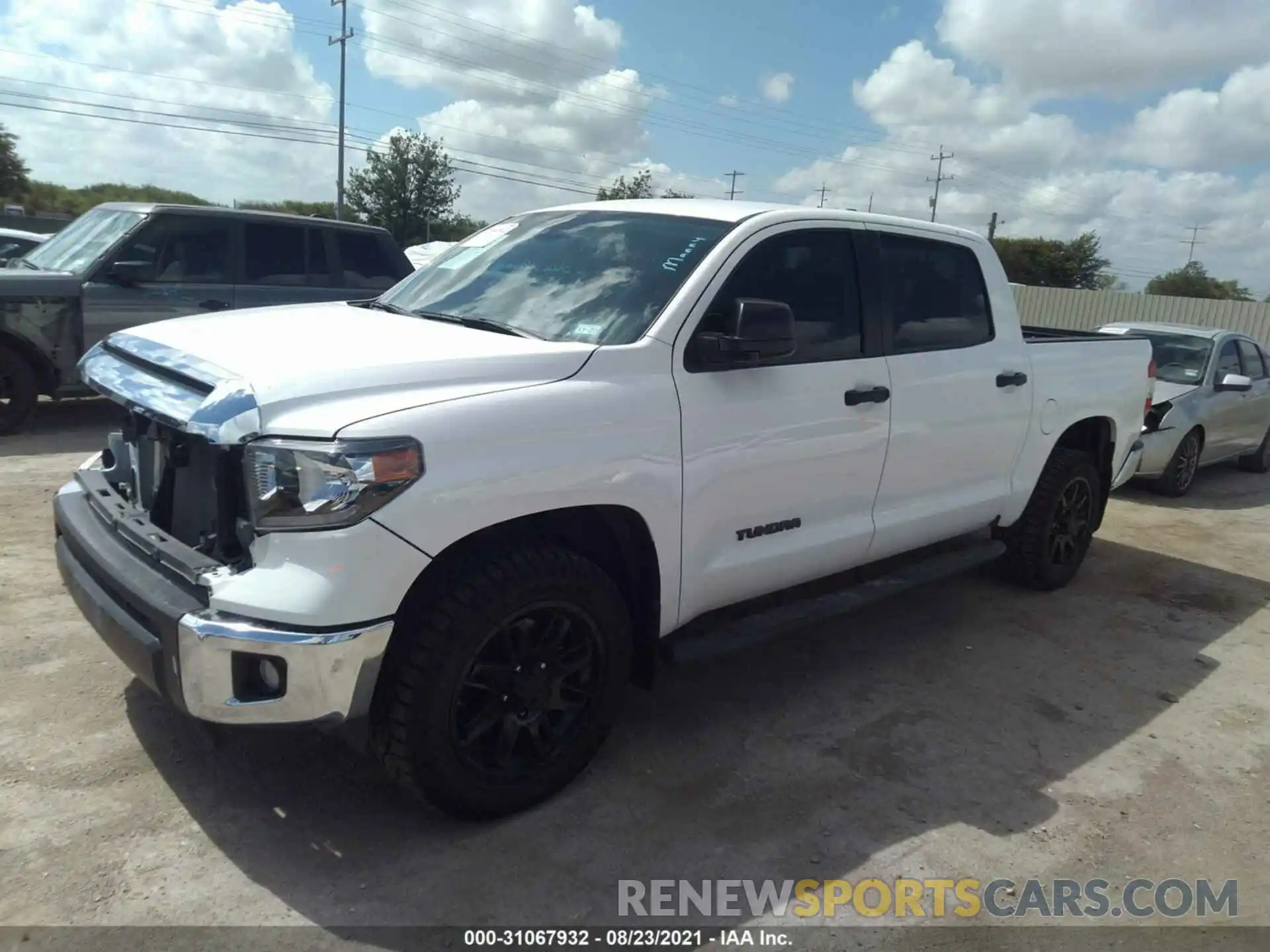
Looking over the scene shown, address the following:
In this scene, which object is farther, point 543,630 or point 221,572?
point 543,630

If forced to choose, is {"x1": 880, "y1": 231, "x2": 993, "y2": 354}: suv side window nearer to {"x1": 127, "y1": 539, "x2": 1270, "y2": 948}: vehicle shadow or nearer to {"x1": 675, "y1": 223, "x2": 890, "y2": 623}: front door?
{"x1": 675, "y1": 223, "x2": 890, "y2": 623}: front door

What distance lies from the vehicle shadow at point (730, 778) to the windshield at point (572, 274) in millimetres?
1580

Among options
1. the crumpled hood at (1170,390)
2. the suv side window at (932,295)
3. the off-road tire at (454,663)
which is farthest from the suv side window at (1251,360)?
the off-road tire at (454,663)

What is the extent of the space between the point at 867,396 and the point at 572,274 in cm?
125

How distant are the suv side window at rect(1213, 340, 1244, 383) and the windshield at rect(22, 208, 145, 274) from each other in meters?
9.78

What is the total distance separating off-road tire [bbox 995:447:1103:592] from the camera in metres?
5.23

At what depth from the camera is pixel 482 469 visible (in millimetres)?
2686

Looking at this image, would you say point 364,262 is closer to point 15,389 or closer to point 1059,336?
point 15,389

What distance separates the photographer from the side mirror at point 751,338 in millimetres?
3176

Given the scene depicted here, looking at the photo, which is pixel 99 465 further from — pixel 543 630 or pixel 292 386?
pixel 543 630

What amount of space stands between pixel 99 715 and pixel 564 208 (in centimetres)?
272

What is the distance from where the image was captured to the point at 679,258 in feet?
11.4

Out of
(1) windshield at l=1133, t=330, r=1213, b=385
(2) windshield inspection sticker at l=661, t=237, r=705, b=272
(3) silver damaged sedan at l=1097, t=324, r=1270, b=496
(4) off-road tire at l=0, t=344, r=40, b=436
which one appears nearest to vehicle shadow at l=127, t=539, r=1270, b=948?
(2) windshield inspection sticker at l=661, t=237, r=705, b=272

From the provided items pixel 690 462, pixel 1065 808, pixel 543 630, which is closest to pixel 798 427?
pixel 690 462
